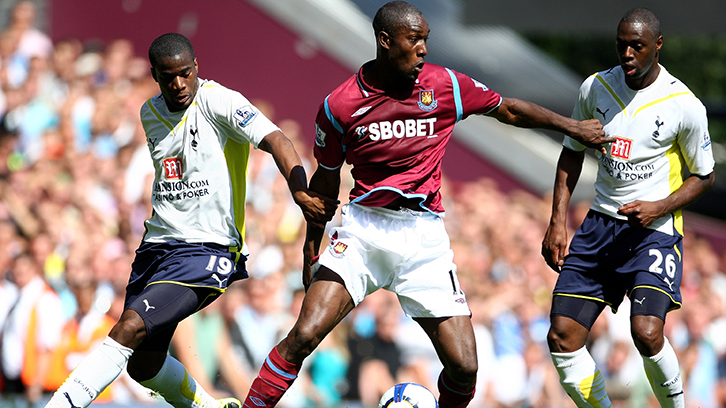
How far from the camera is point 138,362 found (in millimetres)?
5520

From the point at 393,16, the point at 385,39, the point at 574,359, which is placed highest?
the point at 393,16

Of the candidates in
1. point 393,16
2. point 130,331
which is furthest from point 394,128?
point 130,331

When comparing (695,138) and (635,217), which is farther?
(695,138)

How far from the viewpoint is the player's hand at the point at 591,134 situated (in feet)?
17.3

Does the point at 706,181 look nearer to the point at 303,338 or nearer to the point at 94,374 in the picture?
the point at 303,338

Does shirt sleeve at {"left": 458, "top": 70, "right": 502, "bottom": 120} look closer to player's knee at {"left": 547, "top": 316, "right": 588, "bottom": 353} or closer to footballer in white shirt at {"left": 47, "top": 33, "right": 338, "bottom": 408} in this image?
footballer in white shirt at {"left": 47, "top": 33, "right": 338, "bottom": 408}

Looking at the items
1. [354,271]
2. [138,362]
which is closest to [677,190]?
[354,271]

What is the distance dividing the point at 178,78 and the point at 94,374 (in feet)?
6.07

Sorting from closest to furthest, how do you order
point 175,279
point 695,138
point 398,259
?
point 398,259
point 175,279
point 695,138

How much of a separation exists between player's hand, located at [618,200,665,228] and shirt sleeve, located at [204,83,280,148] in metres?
2.25

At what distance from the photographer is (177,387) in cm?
567

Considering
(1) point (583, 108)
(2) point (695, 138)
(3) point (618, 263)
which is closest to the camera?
(2) point (695, 138)

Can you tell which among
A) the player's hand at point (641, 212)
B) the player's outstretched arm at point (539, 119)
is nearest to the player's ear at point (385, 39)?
the player's outstretched arm at point (539, 119)

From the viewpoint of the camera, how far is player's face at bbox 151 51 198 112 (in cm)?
514
